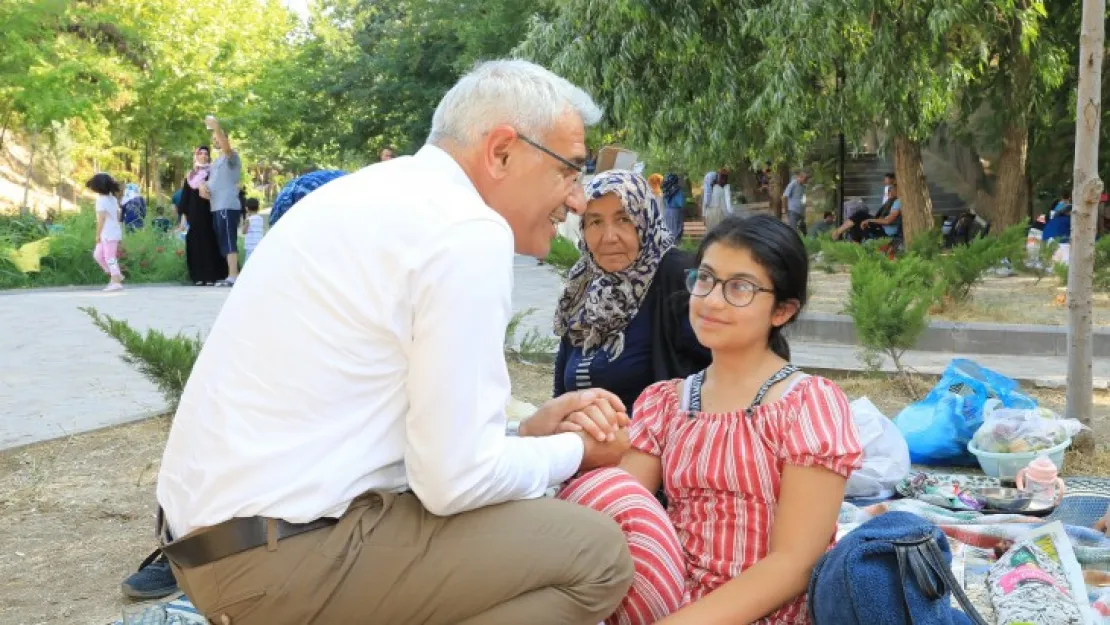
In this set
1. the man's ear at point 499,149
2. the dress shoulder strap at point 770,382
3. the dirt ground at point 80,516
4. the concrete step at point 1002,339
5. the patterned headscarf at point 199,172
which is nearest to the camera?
the man's ear at point 499,149

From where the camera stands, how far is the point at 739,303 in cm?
278

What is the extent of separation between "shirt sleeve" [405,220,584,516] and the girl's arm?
66cm

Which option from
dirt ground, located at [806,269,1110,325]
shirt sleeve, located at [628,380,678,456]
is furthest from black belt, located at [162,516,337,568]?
dirt ground, located at [806,269,1110,325]

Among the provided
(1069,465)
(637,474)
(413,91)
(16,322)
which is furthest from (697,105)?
(413,91)

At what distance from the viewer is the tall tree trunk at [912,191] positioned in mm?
14773

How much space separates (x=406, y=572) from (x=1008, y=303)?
9.93m

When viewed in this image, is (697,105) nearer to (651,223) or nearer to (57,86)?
(651,223)

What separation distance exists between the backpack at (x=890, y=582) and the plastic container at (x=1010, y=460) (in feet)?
9.36

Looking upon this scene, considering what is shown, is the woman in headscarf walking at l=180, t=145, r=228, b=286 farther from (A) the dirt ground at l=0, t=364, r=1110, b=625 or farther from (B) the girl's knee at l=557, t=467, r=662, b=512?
(B) the girl's knee at l=557, t=467, r=662, b=512

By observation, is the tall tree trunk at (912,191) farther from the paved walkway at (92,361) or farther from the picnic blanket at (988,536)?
the picnic blanket at (988,536)

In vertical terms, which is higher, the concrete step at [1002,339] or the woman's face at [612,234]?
the woman's face at [612,234]

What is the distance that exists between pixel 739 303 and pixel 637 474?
502 mm

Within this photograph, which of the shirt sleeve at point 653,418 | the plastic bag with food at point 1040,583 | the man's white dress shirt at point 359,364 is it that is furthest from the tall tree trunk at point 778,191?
the man's white dress shirt at point 359,364

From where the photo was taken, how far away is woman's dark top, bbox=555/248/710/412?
3.81m
